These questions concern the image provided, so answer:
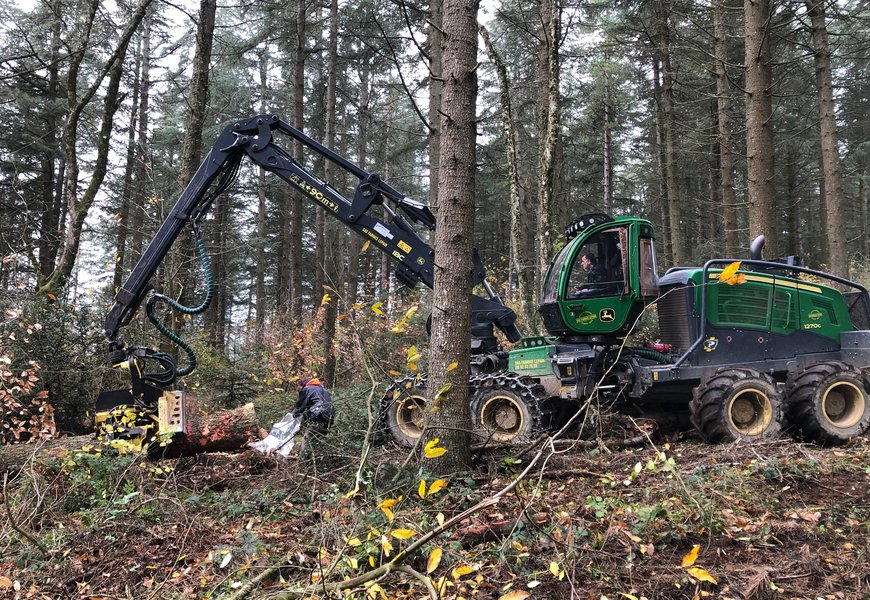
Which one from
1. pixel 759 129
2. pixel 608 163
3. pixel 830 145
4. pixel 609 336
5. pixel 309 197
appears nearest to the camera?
pixel 609 336

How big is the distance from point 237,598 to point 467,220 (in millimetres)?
2969

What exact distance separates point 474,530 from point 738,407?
385cm

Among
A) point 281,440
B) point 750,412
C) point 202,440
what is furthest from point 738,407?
point 202,440

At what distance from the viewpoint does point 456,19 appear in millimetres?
4410

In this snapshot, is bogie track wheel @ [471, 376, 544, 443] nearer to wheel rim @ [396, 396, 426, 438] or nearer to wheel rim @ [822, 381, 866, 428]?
wheel rim @ [396, 396, 426, 438]

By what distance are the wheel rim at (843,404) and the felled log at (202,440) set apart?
6562 millimetres

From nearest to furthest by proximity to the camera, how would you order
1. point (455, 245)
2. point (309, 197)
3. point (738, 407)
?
point (455, 245) → point (738, 407) → point (309, 197)

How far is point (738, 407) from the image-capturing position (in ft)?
19.3

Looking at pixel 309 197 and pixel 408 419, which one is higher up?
pixel 309 197

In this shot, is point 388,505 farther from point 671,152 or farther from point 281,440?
point 671,152

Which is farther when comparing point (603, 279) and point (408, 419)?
point (408, 419)

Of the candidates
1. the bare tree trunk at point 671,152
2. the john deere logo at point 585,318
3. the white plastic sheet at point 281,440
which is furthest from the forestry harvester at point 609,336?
the bare tree trunk at point 671,152

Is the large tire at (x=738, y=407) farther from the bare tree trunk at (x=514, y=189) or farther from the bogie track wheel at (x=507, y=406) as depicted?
the bare tree trunk at (x=514, y=189)

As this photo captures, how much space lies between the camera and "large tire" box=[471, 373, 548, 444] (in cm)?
605
